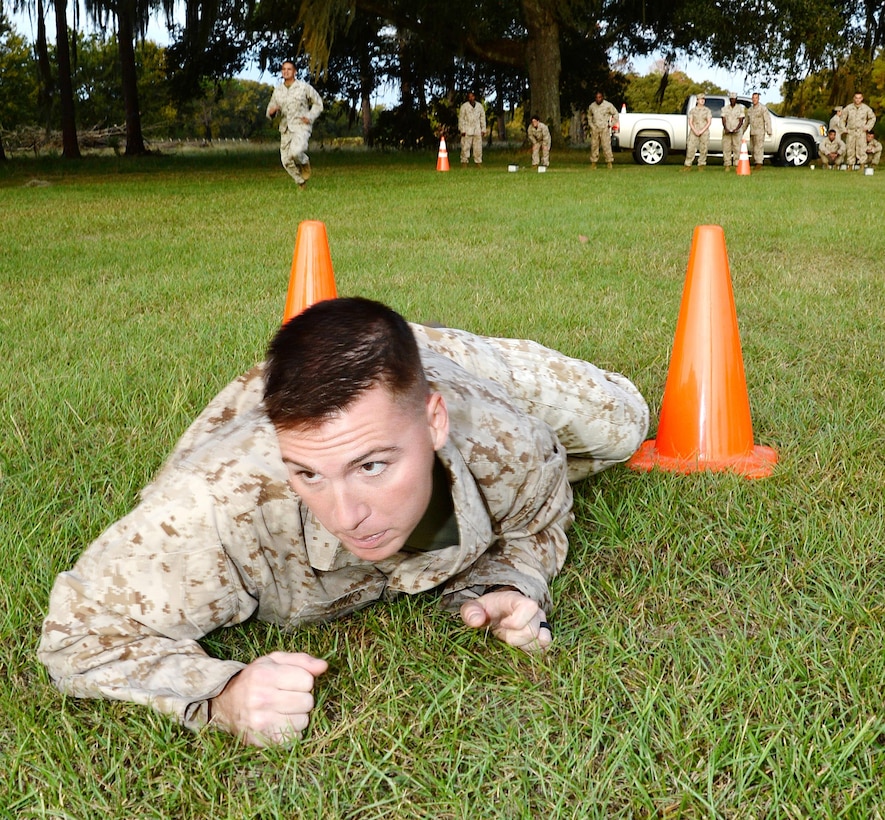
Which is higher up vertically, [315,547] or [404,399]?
[404,399]

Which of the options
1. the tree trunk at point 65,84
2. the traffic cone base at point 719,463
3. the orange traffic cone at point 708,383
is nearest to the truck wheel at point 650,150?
the tree trunk at point 65,84

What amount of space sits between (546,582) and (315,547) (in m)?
0.63

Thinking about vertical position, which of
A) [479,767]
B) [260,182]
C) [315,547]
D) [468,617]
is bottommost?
[479,767]

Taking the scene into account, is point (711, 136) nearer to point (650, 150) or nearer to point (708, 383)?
point (650, 150)

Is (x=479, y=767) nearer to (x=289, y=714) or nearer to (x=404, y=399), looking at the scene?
(x=289, y=714)

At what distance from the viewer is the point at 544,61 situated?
25094 millimetres

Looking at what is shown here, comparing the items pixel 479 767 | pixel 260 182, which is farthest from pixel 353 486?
pixel 260 182

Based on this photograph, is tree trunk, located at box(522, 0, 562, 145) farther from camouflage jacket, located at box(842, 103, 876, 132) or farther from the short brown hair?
the short brown hair

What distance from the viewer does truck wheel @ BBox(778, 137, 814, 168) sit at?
2169 cm

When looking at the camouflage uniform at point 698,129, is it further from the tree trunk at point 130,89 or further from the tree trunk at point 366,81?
the tree trunk at point 366,81

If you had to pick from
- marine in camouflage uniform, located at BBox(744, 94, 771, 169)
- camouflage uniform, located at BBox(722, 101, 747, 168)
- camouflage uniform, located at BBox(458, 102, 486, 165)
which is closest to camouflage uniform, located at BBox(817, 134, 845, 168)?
marine in camouflage uniform, located at BBox(744, 94, 771, 169)

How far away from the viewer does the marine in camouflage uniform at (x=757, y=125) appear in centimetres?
2078

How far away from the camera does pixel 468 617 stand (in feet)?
6.71

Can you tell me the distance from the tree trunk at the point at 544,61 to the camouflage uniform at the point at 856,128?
7.92 m
